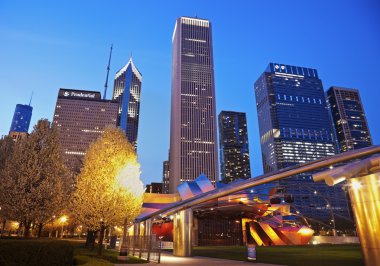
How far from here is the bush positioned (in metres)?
10.8

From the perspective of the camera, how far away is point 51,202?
819 inches

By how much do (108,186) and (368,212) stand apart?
57.8 feet

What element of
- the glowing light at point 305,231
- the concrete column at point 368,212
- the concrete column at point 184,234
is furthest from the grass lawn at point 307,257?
the glowing light at point 305,231

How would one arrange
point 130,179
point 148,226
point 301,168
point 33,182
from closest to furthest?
point 301,168 < point 33,182 < point 130,179 < point 148,226

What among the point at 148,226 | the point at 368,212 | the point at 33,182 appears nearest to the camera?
the point at 368,212

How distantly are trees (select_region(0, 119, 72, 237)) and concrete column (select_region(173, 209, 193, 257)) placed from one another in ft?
37.5

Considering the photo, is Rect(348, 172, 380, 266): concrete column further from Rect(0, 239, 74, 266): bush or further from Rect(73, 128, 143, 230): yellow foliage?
Rect(73, 128, 143, 230): yellow foliage

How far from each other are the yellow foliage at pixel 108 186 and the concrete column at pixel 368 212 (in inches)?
637

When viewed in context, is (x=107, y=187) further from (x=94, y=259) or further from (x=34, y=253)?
(x=34, y=253)

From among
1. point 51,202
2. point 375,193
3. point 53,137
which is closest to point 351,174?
point 375,193

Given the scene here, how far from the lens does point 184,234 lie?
A: 27797 mm

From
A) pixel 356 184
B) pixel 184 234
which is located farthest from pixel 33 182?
pixel 356 184

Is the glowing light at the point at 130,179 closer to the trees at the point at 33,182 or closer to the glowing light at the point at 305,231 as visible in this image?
the trees at the point at 33,182

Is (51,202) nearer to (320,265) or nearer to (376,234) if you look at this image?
(320,265)
